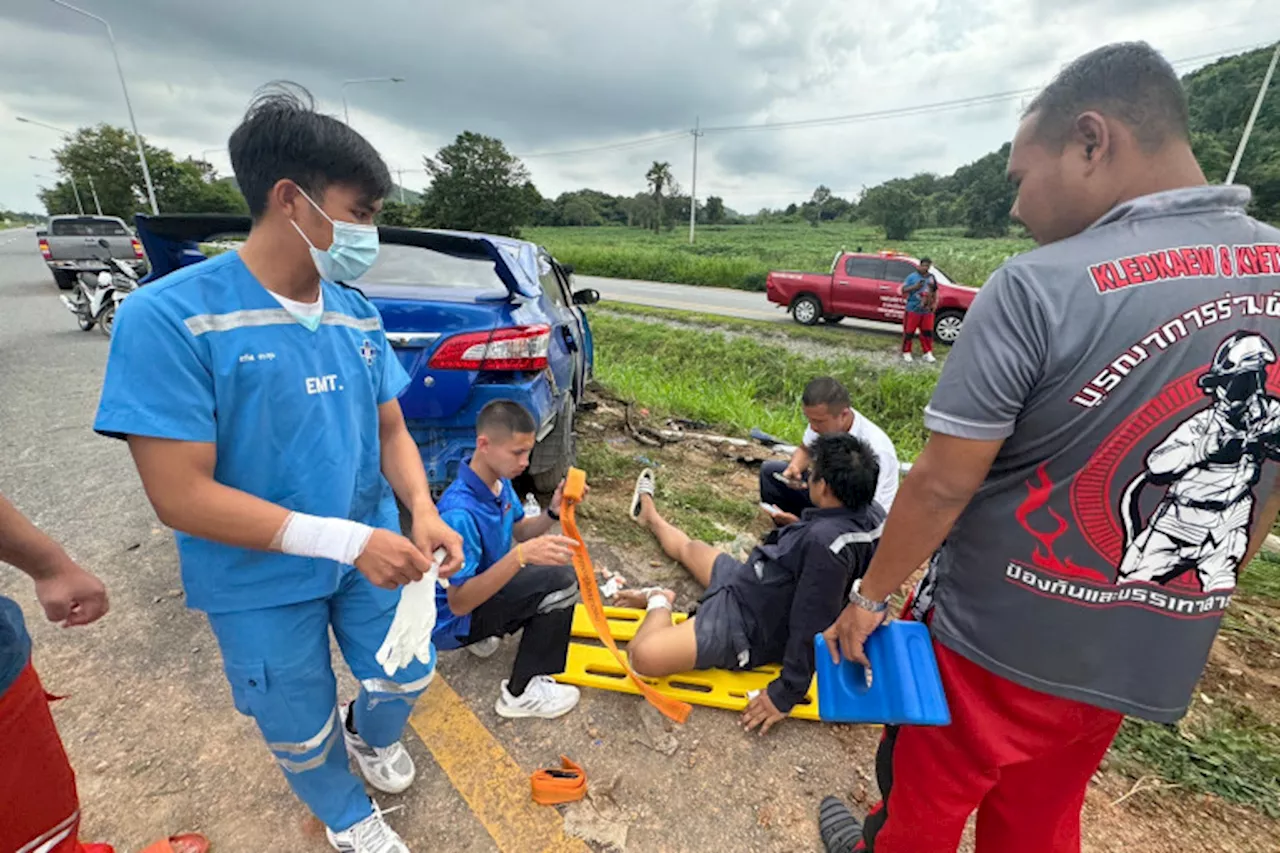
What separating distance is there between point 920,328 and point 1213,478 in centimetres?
1101

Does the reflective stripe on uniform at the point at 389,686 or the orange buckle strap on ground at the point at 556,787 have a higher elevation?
the reflective stripe on uniform at the point at 389,686

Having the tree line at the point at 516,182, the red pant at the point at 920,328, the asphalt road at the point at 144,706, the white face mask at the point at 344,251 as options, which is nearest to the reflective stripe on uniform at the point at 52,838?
the asphalt road at the point at 144,706

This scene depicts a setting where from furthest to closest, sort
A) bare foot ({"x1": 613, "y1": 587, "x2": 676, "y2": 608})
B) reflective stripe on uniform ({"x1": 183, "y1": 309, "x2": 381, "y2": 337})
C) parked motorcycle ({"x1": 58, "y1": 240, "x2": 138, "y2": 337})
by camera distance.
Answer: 1. parked motorcycle ({"x1": 58, "y1": 240, "x2": 138, "y2": 337})
2. bare foot ({"x1": 613, "y1": 587, "x2": 676, "y2": 608})
3. reflective stripe on uniform ({"x1": 183, "y1": 309, "x2": 381, "y2": 337})

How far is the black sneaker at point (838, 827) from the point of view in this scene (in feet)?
5.84

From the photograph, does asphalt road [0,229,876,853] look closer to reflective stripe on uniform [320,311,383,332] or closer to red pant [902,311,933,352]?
reflective stripe on uniform [320,311,383,332]

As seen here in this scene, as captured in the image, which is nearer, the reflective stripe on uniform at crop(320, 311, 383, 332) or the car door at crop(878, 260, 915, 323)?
the reflective stripe on uniform at crop(320, 311, 383, 332)

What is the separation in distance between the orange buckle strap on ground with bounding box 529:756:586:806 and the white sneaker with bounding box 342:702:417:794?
418 mm

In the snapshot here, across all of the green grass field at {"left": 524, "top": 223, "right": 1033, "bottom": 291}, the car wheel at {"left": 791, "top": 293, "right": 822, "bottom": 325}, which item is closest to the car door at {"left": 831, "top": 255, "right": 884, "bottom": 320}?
the car wheel at {"left": 791, "top": 293, "right": 822, "bottom": 325}

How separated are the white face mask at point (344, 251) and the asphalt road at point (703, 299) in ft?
44.1

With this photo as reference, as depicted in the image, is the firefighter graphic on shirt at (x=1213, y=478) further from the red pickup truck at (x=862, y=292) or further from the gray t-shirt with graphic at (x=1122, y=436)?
the red pickup truck at (x=862, y=292)

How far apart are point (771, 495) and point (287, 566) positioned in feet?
10.2

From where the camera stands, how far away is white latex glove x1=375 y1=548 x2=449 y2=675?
1.56m

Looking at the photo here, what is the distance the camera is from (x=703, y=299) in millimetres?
18703

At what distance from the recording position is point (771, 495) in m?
4.01
